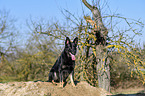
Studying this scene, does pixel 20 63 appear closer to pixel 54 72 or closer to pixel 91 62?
pixel 91 62

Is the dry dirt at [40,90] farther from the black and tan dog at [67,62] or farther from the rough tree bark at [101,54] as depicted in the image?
the rough tree bark at [101,54]

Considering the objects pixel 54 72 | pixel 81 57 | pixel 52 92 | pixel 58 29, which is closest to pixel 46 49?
pixel 58 29

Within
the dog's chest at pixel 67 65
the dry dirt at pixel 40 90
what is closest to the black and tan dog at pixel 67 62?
the dog's chest at pixel 67 65

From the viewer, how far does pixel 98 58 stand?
33.1ft

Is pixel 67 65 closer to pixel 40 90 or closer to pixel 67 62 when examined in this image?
pixel 67 62

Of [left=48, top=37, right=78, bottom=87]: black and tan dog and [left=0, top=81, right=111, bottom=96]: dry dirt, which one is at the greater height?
[left=48, top=37, right=78, bottom=87]: black and tan dog

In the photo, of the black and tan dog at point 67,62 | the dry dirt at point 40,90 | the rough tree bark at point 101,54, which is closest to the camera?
the dry dirt at point 40,90

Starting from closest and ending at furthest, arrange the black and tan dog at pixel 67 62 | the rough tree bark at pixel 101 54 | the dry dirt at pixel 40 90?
the dry dirt at pixel 40 90 < the black and tan dog at pixel 67 62 < the rough tree bark at pixel 101 54

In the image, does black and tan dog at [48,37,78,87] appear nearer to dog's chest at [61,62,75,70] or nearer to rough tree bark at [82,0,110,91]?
dog's chest at [61,62,75,70]

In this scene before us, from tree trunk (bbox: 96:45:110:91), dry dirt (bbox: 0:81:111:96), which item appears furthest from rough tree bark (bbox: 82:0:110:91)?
dry dirt (bbox: 0:81:111:96)

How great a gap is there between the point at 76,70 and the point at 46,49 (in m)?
4.91

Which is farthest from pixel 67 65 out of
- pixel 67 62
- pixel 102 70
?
pixel 102 70

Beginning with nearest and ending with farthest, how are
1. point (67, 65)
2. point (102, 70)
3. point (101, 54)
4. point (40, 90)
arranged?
1. point (40, 90)
2. point (67, 65)
3. point (102, 70)
4. point (101, 54)

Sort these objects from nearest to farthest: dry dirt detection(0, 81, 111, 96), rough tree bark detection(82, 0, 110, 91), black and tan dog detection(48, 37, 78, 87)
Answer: dry dirt detection(0, 81, 111, 96) → black and tan dog detection(48, 37, 78, 87) → rough tree bark detection(82, 0, 110, 91)
